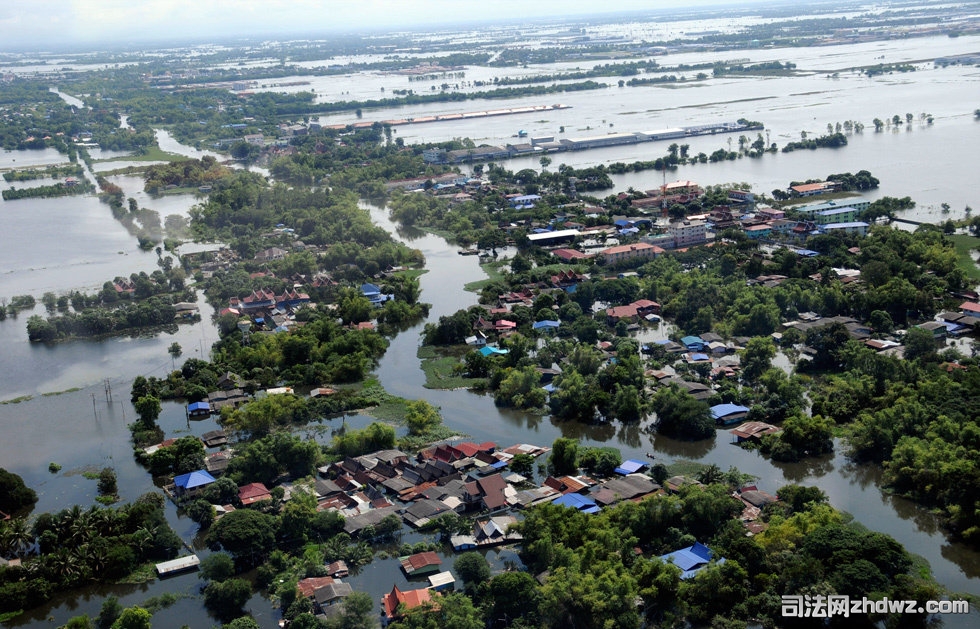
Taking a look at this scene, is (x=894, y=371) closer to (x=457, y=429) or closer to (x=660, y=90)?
(x=457, y=429)

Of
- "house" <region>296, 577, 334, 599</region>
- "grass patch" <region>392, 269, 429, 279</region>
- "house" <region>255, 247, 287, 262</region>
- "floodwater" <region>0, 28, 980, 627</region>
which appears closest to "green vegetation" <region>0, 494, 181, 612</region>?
"floodwater" <region>0, 28, 980, 627</region>

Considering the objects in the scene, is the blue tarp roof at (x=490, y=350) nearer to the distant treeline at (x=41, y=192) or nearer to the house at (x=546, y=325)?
the house at (x=546, y=325)

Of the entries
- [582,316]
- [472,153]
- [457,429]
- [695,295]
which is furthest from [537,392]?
[472,153]

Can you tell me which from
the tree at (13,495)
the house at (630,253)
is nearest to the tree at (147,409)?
the tree at (13,495)

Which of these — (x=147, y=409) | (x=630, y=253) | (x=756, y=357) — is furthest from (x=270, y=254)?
(x=756, y=357)

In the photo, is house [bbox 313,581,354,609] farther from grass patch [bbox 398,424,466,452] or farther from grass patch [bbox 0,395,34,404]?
grass patch [bbox 0,395,34,404]

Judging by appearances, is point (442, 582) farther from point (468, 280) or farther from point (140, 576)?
point (468, 280)
